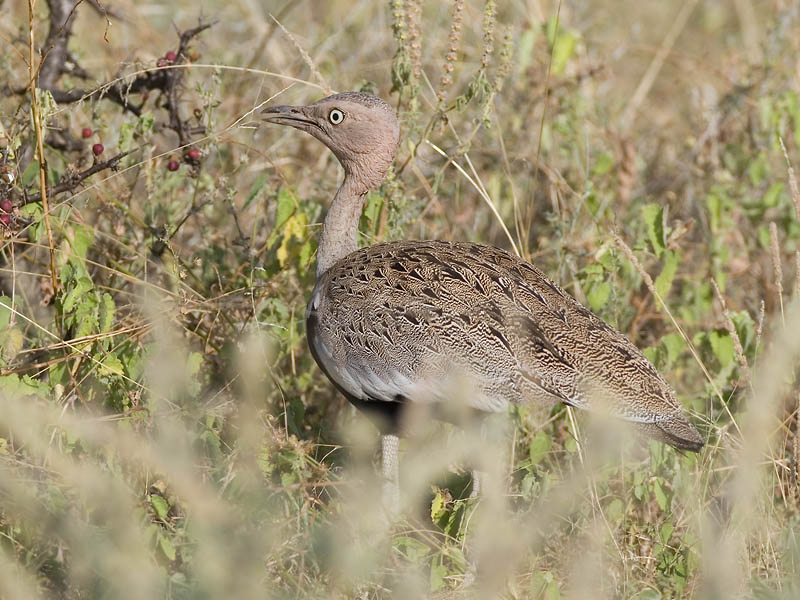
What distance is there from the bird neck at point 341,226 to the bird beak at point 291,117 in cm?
24

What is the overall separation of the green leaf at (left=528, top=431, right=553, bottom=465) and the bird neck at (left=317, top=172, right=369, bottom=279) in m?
0.94

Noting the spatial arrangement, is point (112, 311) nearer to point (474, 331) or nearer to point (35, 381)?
point (35, 381)

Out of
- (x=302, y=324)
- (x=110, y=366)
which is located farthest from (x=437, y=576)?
(x=302, y=324)

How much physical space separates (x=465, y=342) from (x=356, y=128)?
0.93 metres

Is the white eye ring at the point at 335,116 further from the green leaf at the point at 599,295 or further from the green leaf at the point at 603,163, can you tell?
the green leaf at the point at 603,163

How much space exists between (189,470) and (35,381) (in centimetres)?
123

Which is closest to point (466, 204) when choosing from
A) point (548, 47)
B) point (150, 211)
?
point (548, 47)

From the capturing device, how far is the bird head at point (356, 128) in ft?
12.1

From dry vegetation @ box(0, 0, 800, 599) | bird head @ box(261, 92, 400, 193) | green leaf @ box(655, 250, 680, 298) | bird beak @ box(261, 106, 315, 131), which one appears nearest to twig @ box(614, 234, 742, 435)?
dry vegetation @ box(0, 0, 800, 599)

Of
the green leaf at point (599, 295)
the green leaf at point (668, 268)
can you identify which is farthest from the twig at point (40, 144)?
the green leaf at point (668, 268)

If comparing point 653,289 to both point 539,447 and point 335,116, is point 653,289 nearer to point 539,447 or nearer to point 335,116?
point 539,447

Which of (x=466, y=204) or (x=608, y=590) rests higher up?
(x=466, y=204)

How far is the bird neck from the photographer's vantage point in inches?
148

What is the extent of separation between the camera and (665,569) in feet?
10.6
